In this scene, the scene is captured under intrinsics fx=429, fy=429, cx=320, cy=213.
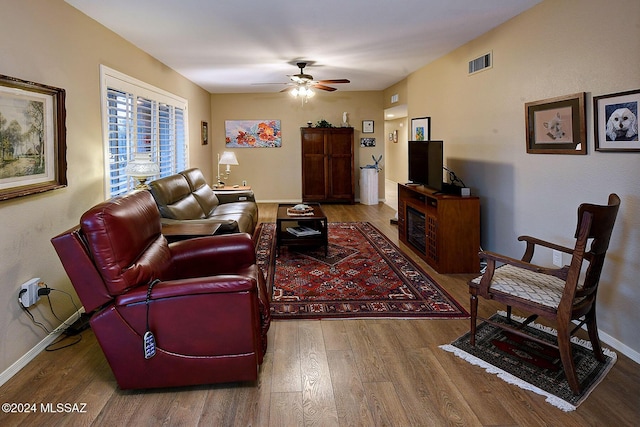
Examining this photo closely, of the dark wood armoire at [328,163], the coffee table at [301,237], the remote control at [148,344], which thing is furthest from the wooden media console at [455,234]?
the dark wood armoire at [328,163]

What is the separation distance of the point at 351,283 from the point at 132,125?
2.82m

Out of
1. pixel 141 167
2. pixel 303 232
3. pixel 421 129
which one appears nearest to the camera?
pixel 141 167

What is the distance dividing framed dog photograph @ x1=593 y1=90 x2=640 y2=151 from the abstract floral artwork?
6.91 meters

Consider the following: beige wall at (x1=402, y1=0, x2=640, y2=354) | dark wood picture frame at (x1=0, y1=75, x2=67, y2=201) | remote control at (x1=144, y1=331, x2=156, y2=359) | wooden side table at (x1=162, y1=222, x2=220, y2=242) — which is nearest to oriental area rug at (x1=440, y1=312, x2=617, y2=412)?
beige wall at (x1=402, y1=0, x2=640, y2=354)

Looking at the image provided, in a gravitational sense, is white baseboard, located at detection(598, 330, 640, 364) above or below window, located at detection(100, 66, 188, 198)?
below

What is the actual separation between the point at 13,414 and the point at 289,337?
1.52 metres

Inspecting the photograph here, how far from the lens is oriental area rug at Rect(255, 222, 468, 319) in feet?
10.9

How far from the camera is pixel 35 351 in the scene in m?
2.69

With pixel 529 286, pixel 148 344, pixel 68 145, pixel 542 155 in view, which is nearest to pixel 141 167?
pixel 68 145

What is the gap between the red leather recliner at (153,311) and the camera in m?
2.01

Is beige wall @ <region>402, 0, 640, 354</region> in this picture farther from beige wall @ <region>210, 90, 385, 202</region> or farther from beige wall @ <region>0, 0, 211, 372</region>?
A: beige wall @ <region>210, 90, 385, 202</region>

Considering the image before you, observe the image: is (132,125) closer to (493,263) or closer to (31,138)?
(31,138)

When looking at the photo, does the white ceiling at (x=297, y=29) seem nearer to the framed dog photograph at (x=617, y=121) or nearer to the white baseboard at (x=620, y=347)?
the framed dog photograph at (x=617, y=121)

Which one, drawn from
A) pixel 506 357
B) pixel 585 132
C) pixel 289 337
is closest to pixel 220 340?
pixel 289 337
